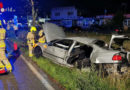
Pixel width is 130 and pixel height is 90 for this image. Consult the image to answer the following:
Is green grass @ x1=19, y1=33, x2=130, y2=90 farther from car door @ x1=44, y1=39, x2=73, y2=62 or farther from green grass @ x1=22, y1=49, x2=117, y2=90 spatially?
car door @ x1=44, y1=39, x2=73, y2=62

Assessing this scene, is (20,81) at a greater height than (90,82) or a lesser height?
lesser

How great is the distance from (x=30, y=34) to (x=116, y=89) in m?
6.33

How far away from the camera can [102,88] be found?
4.48 meters

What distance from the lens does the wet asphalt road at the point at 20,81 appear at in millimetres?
5191

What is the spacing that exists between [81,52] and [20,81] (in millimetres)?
2642

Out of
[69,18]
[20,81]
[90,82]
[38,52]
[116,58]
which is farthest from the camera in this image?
[69,18]

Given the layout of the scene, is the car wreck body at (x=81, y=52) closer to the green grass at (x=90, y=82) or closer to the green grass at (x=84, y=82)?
the green grass at (x=90, y=82)

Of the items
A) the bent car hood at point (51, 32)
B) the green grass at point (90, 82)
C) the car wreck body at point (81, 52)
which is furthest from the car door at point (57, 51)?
the green grass at point (90, 82)

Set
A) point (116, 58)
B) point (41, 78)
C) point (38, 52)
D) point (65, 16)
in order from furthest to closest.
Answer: point (65, 16) < point (38, 52) < point (41, 78) < point (116, 58)

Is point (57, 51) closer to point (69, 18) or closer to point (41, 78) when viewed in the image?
point (41, 78)

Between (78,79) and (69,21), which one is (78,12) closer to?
(69,21)

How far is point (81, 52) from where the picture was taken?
23.1 feet

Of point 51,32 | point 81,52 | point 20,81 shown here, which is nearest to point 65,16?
point 51,32

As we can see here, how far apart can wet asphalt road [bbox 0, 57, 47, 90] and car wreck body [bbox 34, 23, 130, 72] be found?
1379 mm
